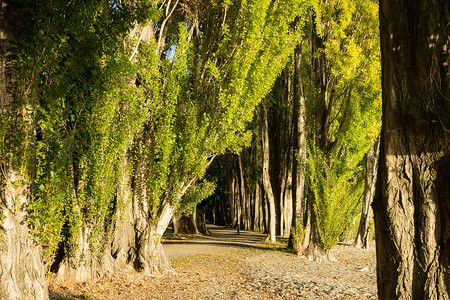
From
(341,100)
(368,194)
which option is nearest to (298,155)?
(341,100)

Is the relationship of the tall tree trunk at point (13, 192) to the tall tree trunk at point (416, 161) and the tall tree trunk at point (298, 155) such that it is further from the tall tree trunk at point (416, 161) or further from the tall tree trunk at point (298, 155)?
the tall tree trunk at point (298, 155)

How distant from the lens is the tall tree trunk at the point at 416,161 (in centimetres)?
298

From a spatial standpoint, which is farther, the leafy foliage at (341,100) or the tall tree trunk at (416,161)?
the leafy foliage at (341,100)

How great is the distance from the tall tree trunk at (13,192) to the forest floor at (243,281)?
5.54 feet

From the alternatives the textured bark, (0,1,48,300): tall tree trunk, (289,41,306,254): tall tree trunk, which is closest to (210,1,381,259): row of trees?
(289,41,306,254): tall tree trunk

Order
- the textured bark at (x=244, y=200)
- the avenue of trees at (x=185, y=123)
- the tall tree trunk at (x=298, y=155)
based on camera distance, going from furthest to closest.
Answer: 1. the textured bark at (x=244, y=200)
2. the tall tree trunk at (x=298, y=155)
3. the avenue of trees at (x=185, y=123)

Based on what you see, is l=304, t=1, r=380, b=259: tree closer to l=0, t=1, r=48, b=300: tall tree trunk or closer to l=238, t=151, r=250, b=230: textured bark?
l=0, t=1, r=48, b=300: tall tree trunk

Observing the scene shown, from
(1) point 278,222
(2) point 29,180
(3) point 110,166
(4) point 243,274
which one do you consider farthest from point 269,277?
(1) point 278,222

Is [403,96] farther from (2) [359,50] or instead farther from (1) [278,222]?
(1) [278,222]

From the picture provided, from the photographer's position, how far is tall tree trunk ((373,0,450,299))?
2.98 m

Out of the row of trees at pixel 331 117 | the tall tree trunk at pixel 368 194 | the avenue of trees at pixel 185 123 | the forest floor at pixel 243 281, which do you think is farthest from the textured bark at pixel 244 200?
the forest floor at pixel 243 281

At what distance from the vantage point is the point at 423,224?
305cm

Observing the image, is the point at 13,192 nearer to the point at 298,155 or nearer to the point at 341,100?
the point at 298,155

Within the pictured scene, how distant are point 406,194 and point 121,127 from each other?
6.86 meters
